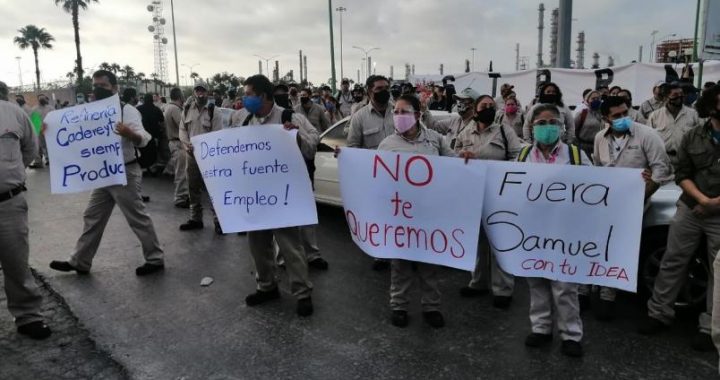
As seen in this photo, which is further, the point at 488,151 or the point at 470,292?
the point at 470,292

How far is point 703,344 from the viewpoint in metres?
3.53

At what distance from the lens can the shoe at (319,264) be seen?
542 cm

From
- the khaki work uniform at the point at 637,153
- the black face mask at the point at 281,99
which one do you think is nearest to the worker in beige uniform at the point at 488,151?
the khaki work uniform at the point at 637,153

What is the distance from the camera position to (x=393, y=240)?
3959 millimetres

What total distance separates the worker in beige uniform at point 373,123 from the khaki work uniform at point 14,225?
265 centimetres

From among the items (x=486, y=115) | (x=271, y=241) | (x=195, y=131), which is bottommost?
(x=271, y=241)

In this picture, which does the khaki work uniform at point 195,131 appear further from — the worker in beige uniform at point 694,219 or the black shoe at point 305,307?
the worker in beige uniform at point 694,219

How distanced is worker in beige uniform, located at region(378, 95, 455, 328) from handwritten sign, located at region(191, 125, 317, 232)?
0.76 meters

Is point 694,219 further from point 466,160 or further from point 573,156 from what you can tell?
point 466,160

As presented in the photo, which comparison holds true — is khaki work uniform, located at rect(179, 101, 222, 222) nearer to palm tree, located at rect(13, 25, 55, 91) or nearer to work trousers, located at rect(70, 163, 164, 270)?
work trousers, located at rect(70, 163, 164, 270)

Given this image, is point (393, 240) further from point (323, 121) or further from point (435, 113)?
point (323, 121)

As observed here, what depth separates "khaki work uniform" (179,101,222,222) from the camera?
23.8 feet

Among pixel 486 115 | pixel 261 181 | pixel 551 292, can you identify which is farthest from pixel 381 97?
pixel 551 292

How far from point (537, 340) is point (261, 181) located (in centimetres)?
236
